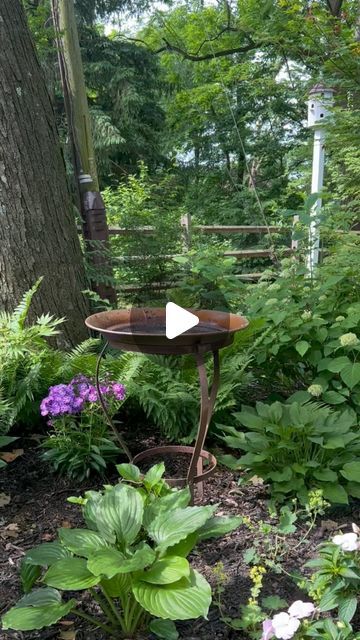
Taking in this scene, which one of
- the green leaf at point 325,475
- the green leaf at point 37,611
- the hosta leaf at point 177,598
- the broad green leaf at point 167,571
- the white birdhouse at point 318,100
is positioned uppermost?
the white birdhouse at point 318,100

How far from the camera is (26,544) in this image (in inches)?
65.4

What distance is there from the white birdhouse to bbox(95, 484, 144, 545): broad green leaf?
398 cm

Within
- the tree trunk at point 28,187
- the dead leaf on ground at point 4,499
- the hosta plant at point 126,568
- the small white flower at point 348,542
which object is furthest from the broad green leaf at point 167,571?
the tree trunk at point 28,187

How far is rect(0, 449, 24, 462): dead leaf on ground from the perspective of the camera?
2.15 meters

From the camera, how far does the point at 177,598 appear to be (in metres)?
1.15

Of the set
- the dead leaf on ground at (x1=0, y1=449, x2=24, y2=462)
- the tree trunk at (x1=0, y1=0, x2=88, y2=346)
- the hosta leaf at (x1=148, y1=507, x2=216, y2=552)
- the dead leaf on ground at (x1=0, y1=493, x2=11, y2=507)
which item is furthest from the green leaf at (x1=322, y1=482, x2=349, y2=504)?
the tree trunk at (x1=0, y1=0, x2=88, y2=346)

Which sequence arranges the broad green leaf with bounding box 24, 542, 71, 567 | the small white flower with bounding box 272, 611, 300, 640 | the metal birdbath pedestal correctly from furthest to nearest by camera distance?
1. the metal birdbath pedestal
2. the broad green leaf with bounding box 24, 542, 71, 567
3. the small white flower with bounding box 272, 611, 300, 640

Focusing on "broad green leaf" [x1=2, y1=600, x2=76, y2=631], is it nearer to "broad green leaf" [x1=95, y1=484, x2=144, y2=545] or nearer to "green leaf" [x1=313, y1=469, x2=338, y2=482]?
"broad green leaf" [x1=95, y1=484, x2=144, y2=545]

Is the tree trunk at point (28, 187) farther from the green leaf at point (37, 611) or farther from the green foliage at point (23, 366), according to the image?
the green leaf at point (37, 611)

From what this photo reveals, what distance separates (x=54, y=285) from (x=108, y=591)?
1.74 m

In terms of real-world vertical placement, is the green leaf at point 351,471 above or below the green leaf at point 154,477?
below

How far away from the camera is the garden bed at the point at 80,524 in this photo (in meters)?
1.33

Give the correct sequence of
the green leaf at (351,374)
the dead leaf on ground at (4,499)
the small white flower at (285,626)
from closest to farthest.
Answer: the small white flower at (285,626) < the dead leaf on ground at (4,499) < the green leaf at (351,374)

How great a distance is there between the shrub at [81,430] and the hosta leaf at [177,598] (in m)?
0.86
